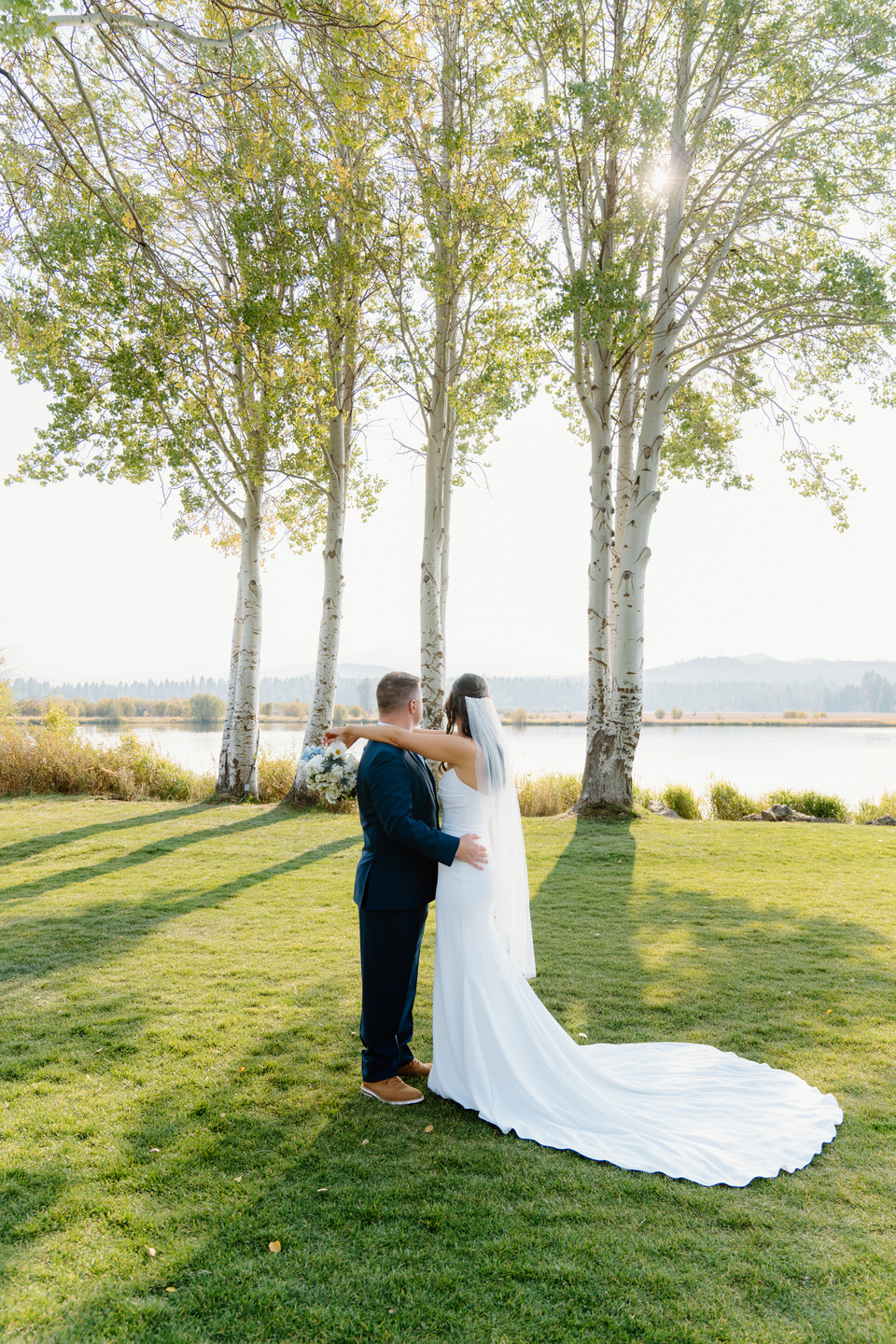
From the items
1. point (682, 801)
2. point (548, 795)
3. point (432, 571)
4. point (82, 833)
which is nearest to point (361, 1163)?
point (82, 833)

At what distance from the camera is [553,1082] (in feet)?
13.2

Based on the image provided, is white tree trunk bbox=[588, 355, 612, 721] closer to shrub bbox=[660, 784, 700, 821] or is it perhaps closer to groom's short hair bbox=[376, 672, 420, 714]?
shrub bbox=[660, 784, 700, 821]

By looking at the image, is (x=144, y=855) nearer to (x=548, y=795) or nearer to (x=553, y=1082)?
(x=548, y=795)

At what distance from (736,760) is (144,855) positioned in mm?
25748

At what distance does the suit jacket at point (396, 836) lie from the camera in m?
4.06

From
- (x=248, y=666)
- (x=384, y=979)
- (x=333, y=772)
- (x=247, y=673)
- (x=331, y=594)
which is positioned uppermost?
(x=331, y=594)

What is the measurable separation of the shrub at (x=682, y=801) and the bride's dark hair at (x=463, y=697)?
39.7 ft

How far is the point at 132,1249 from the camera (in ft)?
9.50

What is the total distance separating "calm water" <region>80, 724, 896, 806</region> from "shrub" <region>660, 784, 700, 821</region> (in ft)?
3.62

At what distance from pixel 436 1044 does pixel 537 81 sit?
49.8 ft

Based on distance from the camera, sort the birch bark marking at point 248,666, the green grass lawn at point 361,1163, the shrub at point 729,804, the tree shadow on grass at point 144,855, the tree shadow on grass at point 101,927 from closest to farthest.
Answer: the green grass lawn at point 361,1163
the tree shadow on grass at point 101,927
the tree shadow on grass at point 144,855
the birch bark marking at point 248,666
the shrub at point 729,804

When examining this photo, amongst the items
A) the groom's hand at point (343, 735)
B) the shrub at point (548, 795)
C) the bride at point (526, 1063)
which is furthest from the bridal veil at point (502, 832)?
the shrub at point (548, 795)

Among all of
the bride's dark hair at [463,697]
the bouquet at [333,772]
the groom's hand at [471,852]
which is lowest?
the groom's hand at [471,852]

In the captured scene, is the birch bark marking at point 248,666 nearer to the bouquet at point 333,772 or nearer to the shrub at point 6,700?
the shrub at point 6,700
